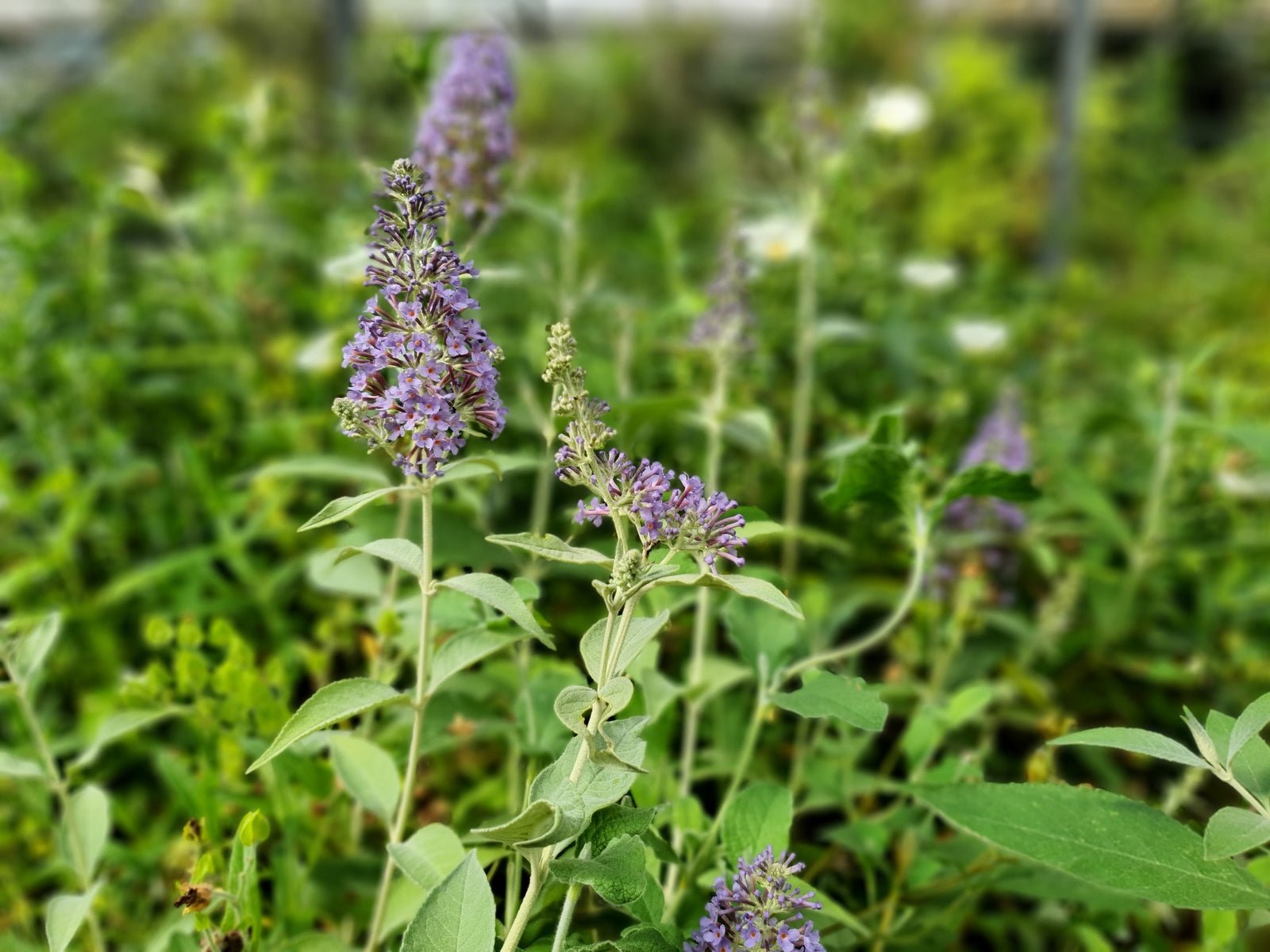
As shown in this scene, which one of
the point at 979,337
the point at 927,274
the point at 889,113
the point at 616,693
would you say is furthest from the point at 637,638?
the point at 889,113

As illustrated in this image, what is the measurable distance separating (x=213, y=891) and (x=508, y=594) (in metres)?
0.35

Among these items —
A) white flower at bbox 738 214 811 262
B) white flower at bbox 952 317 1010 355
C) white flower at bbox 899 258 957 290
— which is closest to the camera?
white flower at bbox 738 214 811 262

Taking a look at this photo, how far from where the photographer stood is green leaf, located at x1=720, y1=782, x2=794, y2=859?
79 cm

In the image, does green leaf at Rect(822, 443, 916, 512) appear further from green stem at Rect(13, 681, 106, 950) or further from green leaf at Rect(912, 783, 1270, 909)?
green stem at Rect(13, 681, 106, 950)

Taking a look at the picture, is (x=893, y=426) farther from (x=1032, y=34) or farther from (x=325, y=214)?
(x=1032, y=34)

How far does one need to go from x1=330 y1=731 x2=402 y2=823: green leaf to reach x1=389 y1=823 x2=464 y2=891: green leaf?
102 mm

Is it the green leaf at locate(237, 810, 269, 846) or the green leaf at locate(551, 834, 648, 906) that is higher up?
the green leaf at locate(551, 834, 648, 906)

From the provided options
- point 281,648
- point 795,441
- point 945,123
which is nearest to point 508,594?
point 281,648

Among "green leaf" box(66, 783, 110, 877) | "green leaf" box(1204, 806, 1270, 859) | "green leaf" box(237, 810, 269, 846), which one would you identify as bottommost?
"green leaf" box(66, 783, 110, 877)

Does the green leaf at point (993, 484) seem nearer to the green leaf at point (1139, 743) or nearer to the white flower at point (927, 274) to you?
the green leaf at point (1139, 743)

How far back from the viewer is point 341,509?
73cm

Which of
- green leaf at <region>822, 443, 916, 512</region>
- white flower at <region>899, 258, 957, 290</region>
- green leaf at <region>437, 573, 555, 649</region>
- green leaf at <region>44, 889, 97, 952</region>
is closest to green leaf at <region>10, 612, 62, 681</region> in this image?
green leaf at <region>44, 889, 97, 952</region>

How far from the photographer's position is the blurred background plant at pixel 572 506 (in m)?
1.01

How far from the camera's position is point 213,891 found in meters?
0.79
